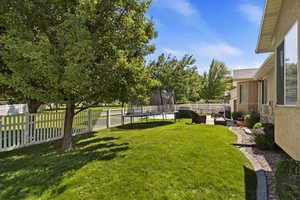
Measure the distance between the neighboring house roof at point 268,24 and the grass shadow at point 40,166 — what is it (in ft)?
21.1

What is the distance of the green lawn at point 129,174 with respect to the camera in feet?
10.8

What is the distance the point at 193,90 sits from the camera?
29312 millimetres

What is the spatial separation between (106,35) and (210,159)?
16.7 feet

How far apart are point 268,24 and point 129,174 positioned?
6.58 metres

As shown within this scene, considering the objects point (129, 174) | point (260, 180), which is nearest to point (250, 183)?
point (260, 180)

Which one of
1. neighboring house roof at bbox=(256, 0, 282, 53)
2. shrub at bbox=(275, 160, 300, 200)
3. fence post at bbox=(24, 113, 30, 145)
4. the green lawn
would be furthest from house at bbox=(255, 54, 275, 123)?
fence post at bbox=(24, 113, 30, 145)

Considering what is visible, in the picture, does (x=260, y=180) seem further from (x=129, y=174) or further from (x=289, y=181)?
(x=129, y=174)

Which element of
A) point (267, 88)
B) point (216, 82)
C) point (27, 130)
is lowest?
point (27, 130)

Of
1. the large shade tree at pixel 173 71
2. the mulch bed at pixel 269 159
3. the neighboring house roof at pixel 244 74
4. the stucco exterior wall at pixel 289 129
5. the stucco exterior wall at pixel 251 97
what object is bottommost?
the mulch bed at pixel 269 159

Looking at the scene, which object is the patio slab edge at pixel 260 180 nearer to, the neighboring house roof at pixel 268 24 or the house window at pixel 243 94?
the neighboring house roof at pixel 268 24

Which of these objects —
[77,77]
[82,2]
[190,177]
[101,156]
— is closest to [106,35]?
[82,2]

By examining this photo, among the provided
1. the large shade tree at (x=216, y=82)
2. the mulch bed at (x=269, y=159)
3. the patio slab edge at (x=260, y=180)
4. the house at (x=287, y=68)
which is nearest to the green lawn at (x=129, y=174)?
the patio slab edge at (x=260, y=180)

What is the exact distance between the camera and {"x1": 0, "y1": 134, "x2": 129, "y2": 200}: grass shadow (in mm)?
3424

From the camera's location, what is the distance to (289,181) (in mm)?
2764
